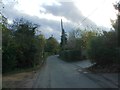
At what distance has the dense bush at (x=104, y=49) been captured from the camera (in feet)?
98.5

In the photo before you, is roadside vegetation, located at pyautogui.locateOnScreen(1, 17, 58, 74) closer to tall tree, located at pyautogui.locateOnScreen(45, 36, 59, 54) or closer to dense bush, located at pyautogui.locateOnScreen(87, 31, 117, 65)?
dense bush, located at pyautogui.locateOnScreen(87, 31, 117, 65)

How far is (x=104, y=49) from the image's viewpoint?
31.0 metres

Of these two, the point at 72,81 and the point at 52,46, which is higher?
the point at 52,46

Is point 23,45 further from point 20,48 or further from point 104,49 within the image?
point 104,49

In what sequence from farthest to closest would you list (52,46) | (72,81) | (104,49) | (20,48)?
(52,46) → (20,48) → (104,49) → (72,81)

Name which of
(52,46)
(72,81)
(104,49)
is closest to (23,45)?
(104,49)

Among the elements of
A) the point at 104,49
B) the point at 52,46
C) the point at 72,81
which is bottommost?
the point at 72,81

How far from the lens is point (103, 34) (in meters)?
31.6

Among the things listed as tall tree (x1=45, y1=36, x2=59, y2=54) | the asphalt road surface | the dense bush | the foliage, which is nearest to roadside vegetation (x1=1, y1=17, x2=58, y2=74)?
the foliage

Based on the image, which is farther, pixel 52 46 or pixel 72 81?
pixel 52 46

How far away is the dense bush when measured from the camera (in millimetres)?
30027

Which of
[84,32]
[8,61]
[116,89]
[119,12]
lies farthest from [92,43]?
[84,32]

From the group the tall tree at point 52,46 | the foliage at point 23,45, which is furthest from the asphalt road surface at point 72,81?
the tall tree at point 52,46

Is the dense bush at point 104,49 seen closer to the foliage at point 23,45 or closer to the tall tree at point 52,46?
the foliage at point 23,45
